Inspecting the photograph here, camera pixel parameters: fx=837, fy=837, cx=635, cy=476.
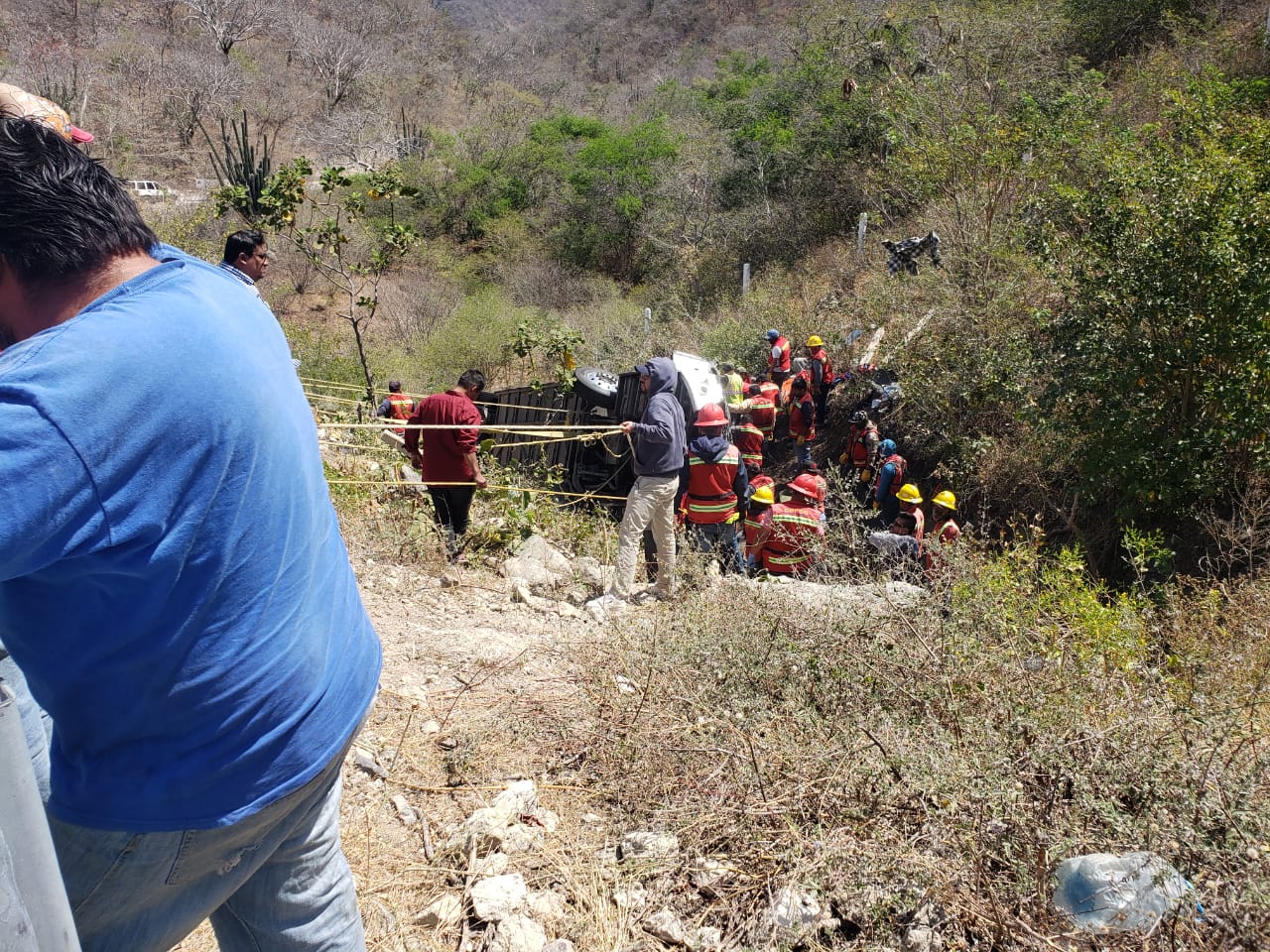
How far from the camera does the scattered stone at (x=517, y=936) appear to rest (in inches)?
82.8

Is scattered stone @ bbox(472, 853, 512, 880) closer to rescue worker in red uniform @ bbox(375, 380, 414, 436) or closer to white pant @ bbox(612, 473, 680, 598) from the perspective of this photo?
white pant @ bbox(612, 473, 680, 598)

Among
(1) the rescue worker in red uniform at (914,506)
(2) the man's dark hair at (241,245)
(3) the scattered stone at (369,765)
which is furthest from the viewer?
(1) the rescue worker in red uniform at (914,506)

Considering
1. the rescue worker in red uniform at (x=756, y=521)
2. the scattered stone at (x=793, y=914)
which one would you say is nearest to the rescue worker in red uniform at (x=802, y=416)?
the rescue worker in red uniform at (x=756, y=521)

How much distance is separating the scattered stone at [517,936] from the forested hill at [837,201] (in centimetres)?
349

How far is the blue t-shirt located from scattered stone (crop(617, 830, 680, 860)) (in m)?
1.36

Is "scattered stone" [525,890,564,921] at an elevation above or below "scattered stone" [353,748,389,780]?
above

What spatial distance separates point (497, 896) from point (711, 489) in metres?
4.13

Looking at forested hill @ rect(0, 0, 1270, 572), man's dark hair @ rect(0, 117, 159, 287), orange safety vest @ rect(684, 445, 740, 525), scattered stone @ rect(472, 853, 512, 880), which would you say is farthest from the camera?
forested hill @ rect(0, 0, 1270, 572)

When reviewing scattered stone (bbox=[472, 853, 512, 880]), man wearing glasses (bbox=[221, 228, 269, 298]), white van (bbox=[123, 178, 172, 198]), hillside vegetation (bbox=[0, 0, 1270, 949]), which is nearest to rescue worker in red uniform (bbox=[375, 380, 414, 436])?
hillside vegetation (bbox=[0, 0, 1270, 949])

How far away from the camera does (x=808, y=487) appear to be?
570cm

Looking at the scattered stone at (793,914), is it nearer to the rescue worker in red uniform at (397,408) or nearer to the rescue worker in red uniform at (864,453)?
the rescue worker in red uniform at (397,408)

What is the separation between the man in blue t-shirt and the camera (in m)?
1.03

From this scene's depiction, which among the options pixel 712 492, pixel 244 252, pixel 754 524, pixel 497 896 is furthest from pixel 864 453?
pixel 497 896

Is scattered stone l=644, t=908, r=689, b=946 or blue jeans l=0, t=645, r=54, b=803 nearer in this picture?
blue jeans l=0, t=645, r=54, b=803
